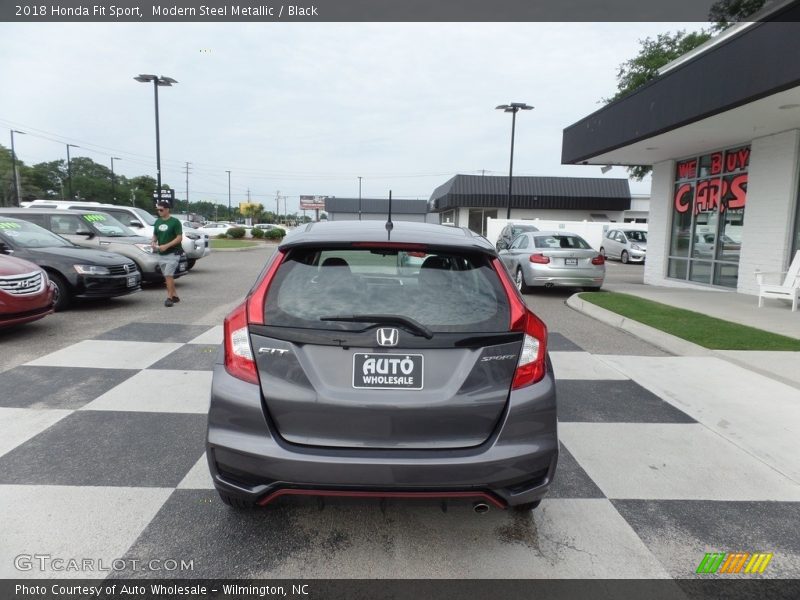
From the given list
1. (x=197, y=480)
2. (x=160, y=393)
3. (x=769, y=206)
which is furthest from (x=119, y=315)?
(x=769, y=206)

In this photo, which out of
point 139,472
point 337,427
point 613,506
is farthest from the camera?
point 139,472

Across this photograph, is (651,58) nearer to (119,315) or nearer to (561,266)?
(561,266)

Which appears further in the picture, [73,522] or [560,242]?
[560,242]

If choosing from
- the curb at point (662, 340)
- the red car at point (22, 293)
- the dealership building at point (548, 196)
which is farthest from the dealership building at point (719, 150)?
the dealership building at point (548, 196)

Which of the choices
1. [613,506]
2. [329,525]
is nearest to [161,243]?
[329,525]

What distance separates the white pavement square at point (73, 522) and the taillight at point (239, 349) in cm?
103

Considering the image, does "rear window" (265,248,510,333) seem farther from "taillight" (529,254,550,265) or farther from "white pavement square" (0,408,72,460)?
"taillight" (529,254,550,265)

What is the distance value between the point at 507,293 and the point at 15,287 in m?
6.43

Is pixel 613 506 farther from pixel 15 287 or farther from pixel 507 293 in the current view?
pixel 15 287

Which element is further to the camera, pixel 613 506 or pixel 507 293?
pixel 613 506

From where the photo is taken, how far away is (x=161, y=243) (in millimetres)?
10148

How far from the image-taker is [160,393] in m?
5.17

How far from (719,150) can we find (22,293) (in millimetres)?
14776
